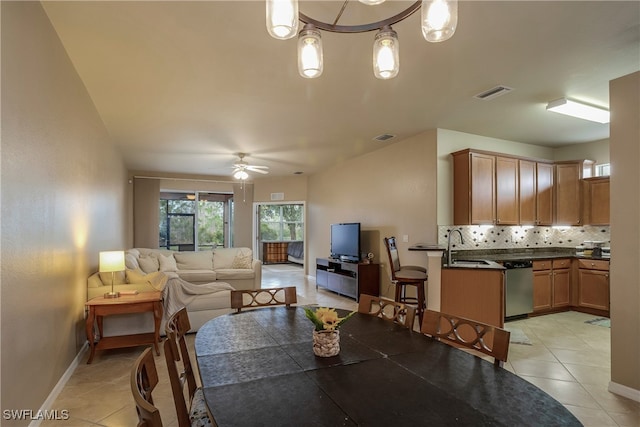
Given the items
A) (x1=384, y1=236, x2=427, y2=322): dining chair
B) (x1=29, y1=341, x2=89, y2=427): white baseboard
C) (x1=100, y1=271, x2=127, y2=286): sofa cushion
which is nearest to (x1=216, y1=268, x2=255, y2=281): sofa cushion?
(x1=100, y1=271, x2=127, y2=286): sofa cushion

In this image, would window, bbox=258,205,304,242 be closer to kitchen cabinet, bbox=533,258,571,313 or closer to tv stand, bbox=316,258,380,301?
tv stand, bbox=316,258,380,301

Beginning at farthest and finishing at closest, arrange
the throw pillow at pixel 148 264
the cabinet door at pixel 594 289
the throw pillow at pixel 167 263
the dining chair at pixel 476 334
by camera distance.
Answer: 1. the throw pillow at pixel 167 263
2. the throw pillow at pixel 148 264
3. the cabinet door at pixel 594 289
4. the dining chair at pixel 476 334

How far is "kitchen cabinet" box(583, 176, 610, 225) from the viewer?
5.31m

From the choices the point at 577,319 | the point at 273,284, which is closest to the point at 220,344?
the point at 577,319

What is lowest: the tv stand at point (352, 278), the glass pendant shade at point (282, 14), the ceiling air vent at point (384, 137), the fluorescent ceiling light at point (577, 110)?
the tv stand at point (352, 278)

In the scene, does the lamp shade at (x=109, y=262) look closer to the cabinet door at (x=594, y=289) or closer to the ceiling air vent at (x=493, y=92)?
the ceiling air vent at (x=493, y=92)

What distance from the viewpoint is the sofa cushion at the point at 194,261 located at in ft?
21.5

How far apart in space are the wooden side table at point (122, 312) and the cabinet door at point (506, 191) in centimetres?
469

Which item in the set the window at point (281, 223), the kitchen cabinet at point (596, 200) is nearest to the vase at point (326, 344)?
the kitchen cabinet at point (596, 200)

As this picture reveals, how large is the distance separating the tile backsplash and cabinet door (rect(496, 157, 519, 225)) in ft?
1.09

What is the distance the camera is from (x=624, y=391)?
106 inches

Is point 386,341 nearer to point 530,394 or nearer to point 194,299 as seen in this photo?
point 530,394

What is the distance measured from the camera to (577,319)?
4.88 meters

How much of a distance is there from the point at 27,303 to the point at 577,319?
248 inches
